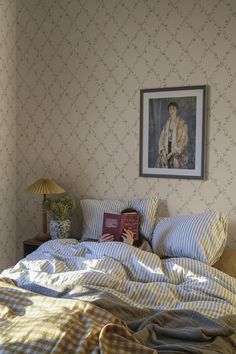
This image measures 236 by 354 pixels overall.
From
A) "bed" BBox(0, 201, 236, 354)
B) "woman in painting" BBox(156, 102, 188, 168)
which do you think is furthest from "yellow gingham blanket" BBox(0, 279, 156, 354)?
"woman in painting" BBox(156, 102, 188, 168)

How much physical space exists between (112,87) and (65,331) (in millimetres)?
2226

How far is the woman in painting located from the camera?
119 inches

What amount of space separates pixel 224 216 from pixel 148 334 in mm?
1361

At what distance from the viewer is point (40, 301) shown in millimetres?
1720

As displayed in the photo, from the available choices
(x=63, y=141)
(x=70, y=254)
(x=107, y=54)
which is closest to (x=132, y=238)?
(x=70, y=254)

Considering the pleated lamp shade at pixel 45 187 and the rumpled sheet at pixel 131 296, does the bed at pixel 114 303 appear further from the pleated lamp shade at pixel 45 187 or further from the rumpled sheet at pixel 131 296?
the pleated lamp shade at pixel 45 187

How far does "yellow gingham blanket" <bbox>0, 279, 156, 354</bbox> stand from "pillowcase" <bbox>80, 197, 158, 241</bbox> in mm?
1436

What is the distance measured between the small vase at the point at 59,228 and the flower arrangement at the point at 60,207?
3cm

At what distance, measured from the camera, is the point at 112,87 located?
3.29 metres

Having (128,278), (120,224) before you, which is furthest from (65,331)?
(120,224)

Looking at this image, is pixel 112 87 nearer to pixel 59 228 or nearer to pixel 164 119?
pixel 164 119

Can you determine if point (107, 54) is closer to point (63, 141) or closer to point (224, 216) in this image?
point (63, 141)

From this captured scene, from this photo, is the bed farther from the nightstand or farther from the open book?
the nightstand

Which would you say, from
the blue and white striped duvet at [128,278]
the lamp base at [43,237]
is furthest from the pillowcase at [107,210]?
the blue and white striped duvet at [128,278]
